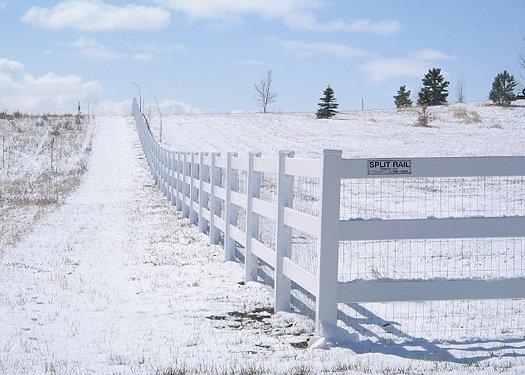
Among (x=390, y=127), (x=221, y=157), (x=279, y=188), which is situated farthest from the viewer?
(x=390, y=127)

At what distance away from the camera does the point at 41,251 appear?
523 inches

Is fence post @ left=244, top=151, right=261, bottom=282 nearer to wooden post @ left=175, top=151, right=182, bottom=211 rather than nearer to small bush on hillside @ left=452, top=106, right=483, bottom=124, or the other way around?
wooden post @ left=175, top=151, right=182, bottom=211

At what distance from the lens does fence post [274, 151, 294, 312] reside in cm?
797

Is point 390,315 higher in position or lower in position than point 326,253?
lower

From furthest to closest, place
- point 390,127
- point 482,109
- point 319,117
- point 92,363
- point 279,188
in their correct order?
point 319,117, point 482,109, point 390,127, point 279,188, point 92,363

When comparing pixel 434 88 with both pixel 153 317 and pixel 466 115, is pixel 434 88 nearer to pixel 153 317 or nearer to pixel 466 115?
pixel 466 115

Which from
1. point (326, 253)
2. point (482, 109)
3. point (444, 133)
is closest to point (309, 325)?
point (326, 253)

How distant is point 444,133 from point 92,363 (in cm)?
4231

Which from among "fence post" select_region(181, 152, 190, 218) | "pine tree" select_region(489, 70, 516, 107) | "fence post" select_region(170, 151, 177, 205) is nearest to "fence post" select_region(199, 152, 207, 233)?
"fence post" select_region(181, 152, 190, 218)

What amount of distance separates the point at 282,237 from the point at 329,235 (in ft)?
4.83

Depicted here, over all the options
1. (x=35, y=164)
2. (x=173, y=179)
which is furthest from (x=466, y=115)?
(x=173, y=179)

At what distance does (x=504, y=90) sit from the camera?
66.5m

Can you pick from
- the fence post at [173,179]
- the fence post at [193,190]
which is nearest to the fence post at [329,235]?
the fence post at [193,190]

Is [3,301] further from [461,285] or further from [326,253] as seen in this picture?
[461,285]
